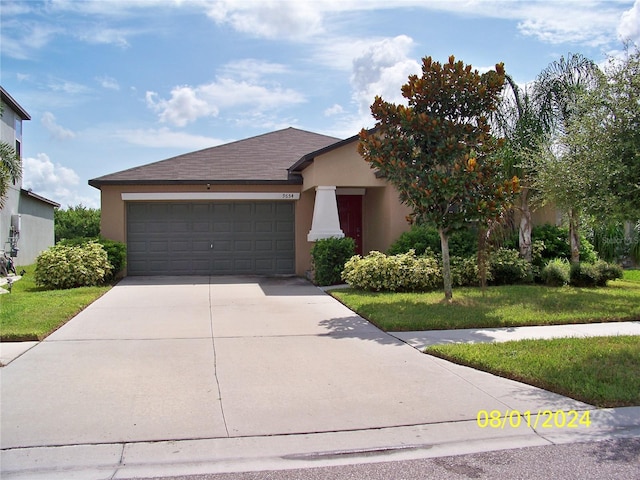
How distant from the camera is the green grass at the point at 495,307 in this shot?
964 cm

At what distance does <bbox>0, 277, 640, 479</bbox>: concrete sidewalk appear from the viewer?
4.70m

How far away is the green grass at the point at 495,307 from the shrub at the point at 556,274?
1.24ft

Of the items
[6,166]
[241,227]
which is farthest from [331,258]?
[6,166]

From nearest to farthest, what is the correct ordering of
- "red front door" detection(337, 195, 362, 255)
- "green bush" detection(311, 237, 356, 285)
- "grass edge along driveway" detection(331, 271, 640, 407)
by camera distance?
1. "grass edge along driveway" detection(331, 271, 640, 407)
2. "green bush" detection(311, 237, 356, 285)
3. "red front door" detection(337, 195, 362, 255)

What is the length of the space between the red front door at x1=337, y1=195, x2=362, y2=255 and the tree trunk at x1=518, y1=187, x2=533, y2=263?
5.34 metres

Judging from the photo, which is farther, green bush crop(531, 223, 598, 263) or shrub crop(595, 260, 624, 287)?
green bush crop(531, 223, 598, 263)

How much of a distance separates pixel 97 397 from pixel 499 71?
900 centimetres

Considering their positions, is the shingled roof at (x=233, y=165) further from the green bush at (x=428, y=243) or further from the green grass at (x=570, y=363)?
the green grass at (x=570, y=363)

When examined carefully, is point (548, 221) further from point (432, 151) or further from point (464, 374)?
point (464, 374)

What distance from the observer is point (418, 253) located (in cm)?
1452

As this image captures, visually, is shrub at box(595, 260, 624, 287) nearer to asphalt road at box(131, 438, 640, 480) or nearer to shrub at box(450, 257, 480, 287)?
shrub at box(450, 257, 480, 287)

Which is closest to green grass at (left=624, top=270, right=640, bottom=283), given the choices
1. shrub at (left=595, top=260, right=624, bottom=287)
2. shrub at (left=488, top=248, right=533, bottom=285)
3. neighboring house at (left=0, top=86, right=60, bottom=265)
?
shrub at (left=595, top=260, right=624, bottom=287)
